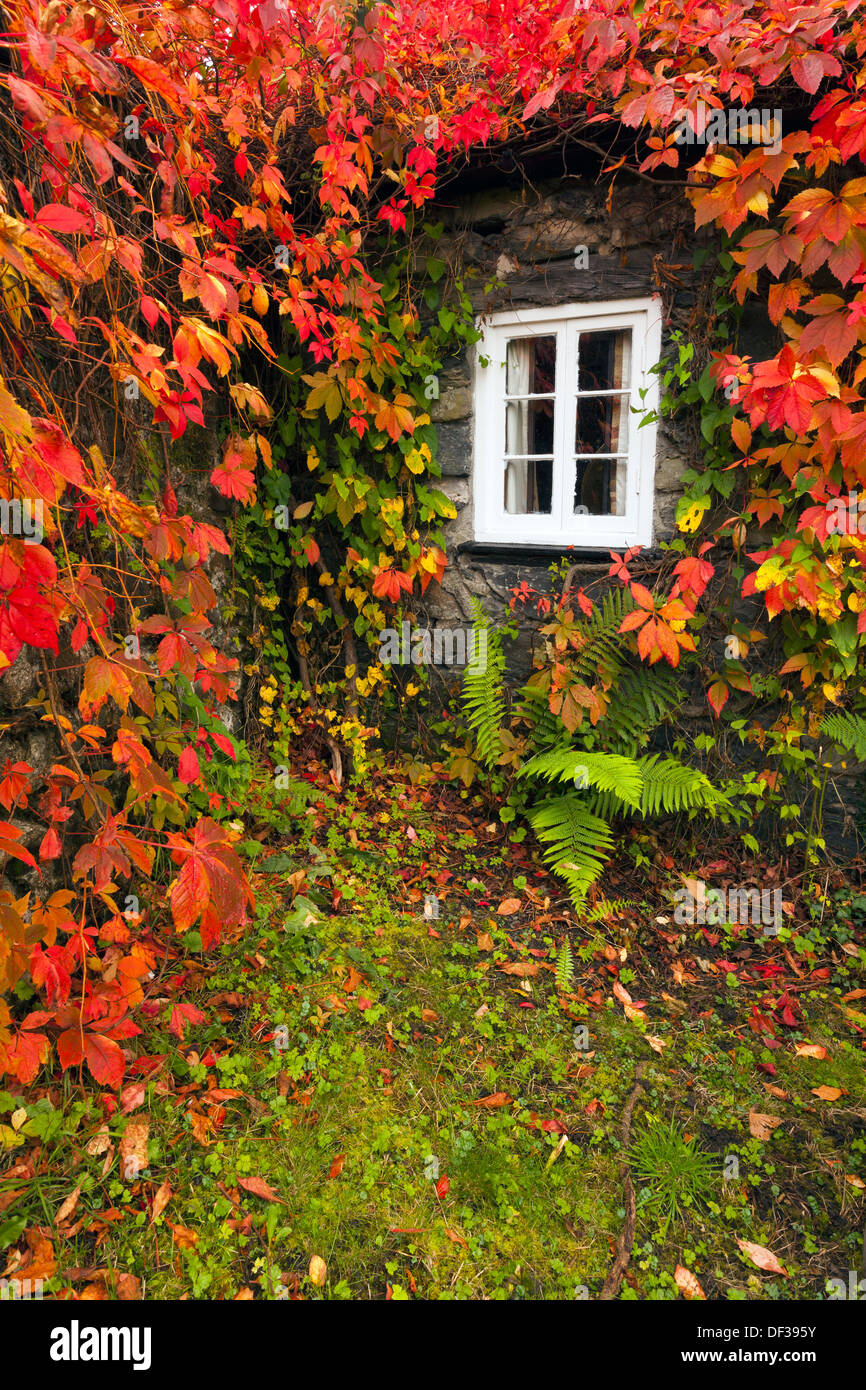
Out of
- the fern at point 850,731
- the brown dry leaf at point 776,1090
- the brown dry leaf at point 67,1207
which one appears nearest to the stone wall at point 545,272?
the fern at point 850,731

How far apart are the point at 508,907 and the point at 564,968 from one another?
1.48 feet

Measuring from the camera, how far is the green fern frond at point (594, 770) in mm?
3227

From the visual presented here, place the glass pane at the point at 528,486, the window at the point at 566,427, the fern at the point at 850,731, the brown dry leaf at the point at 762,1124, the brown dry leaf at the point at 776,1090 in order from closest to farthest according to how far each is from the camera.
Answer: the brown dry leaf at the point at 762,1124
the brown dry leaf at the point at 776,1090
the fern at the point at 850,731
the window at the point at 566,427
the glass pane at the point at 528,486

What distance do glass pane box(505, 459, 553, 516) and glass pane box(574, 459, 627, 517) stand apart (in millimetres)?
173

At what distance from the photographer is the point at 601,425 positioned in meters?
3.91

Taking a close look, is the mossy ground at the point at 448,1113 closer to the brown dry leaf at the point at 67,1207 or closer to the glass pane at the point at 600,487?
the brown dry leaf at the point at 67,1207

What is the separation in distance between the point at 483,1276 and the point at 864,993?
76.0 inches

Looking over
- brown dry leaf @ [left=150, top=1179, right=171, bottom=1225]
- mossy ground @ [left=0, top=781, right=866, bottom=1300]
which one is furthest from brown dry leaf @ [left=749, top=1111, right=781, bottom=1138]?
brown dry leaf @ [left=150, top=1179, right=171, bottom=1225]

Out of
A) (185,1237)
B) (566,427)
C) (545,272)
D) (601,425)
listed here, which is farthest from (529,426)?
(185,1237)

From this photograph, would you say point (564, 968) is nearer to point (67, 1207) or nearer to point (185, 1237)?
point (185, 1237)

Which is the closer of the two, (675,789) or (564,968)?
(564,968)

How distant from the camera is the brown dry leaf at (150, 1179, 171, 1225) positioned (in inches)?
77.7

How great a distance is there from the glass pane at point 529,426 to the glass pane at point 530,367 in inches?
2.5

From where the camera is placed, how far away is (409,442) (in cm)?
408
